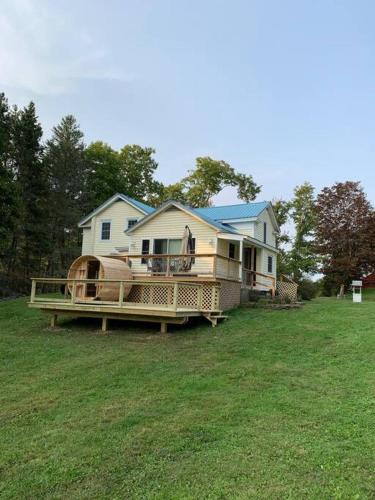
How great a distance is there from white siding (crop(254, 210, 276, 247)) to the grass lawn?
10324 mm

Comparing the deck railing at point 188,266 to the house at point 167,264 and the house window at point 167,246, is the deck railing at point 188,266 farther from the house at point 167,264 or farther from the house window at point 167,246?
the house window at point 167,246

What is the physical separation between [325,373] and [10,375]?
6680 mm

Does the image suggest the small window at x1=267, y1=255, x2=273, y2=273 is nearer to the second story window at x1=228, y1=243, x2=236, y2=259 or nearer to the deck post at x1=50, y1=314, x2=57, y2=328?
the second story window at x1=228, y1=243, x2=236, y2=259

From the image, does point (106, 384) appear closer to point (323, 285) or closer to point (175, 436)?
point (175, 436)

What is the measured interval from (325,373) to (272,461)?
3.84m

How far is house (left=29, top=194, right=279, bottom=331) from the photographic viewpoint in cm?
1392

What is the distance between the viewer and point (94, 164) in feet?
128

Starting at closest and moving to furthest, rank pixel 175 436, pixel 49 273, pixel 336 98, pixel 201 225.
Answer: pixel 175 436
pixel 336 98
pixel 201 225
pixel 49 273

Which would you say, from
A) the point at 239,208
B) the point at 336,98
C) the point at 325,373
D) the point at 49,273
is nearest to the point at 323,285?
the point at 239,208

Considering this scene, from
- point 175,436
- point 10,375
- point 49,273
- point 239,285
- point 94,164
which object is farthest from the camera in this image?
point 94,164

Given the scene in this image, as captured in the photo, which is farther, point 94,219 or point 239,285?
point 94,219

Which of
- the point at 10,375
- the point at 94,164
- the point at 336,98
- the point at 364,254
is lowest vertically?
the point at 10,375

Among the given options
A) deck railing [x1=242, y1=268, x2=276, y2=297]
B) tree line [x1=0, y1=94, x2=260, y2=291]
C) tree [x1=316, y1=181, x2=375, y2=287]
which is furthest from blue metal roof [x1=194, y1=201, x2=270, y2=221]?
tree line [x1=0, y1=94, x2=260, y2=291]

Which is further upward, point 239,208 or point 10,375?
point 239,208
